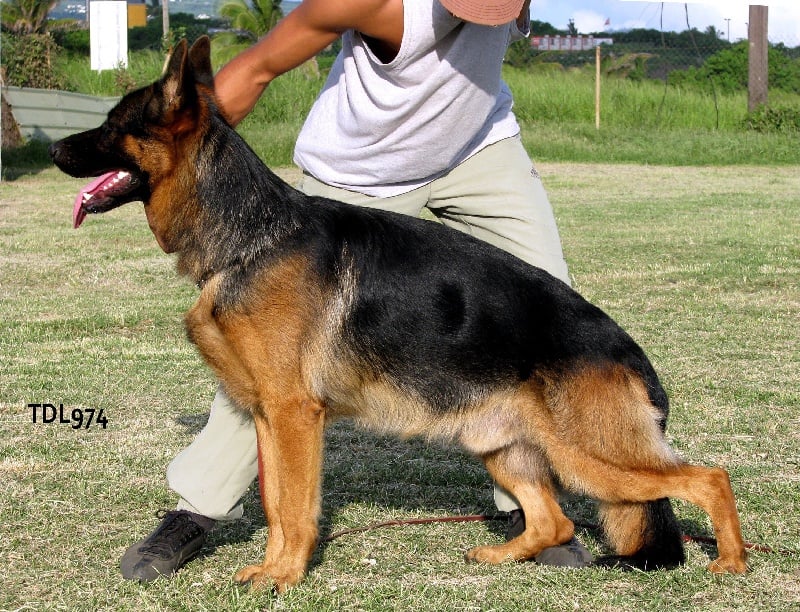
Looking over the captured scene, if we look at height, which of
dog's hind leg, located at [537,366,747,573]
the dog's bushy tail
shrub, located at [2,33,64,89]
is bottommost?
the dog's bushy tail

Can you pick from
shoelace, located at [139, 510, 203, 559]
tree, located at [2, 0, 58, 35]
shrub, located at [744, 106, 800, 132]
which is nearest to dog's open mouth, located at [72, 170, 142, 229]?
shoelace, located at [139, 510, 203, 559]

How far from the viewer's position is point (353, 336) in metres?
3.65

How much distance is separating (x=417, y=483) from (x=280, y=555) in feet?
4.56

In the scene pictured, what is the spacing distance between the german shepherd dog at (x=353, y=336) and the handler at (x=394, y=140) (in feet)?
1.18

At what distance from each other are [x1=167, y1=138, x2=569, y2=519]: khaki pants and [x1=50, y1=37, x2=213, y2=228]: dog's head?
83 centimetres

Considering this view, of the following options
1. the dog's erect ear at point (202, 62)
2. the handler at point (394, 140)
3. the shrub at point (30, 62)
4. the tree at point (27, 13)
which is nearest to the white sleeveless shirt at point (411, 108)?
the handler at point (394, 140)

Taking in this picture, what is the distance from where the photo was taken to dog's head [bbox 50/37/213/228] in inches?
140

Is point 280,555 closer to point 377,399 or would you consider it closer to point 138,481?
point 377,399

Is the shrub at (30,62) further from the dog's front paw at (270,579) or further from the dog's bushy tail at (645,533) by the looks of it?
the dog's bushy tail at (645,533)

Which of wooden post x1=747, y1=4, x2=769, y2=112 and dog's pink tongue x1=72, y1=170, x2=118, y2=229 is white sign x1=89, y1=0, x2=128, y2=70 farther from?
dog's pink tongue x1=72, y1=170, x2=118, y2=229

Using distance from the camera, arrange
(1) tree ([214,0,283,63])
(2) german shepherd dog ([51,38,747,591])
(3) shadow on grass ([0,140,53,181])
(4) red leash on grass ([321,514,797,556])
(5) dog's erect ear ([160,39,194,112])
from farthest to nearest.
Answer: (1) tree ([214,0,283,63]) < (3) shadow on grass ([0,140,53,181]) < (4) red leash on grass ([321,514,797,556]) < (2) german shepherd dog ([51,38,747,591]) < (5) dog's erect ear ([160,39,194,112])

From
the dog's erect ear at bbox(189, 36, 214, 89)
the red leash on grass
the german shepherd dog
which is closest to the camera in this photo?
the german shepherd dog

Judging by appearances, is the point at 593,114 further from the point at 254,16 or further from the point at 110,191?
the point at 110,191

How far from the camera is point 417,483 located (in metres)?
5.00
